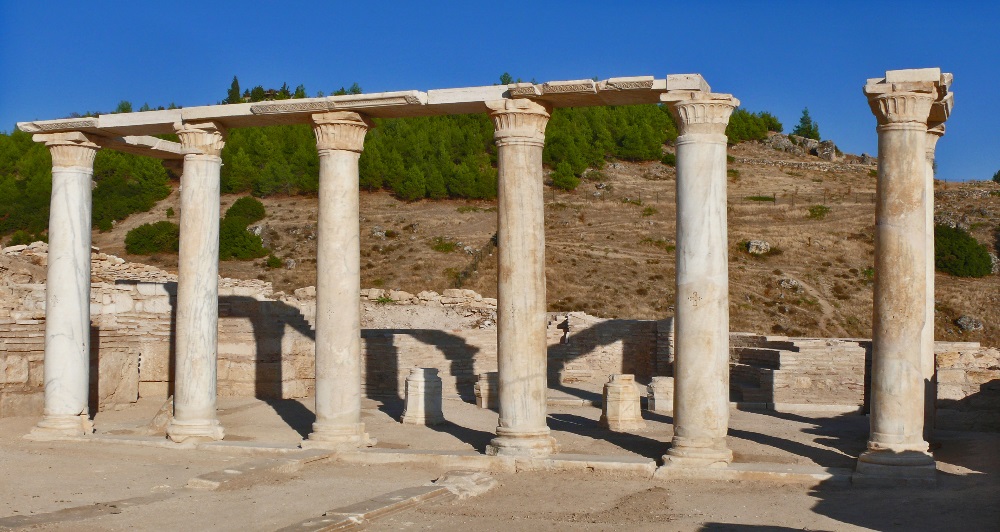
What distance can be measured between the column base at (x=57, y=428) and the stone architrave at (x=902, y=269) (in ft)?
39.5

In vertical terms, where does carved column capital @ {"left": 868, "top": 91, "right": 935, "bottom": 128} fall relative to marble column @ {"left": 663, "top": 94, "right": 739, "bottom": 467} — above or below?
above

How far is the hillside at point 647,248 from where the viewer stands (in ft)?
160

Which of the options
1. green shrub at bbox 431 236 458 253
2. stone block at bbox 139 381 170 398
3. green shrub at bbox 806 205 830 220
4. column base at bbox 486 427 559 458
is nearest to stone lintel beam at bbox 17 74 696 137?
column base at bbox 486 427 559 458

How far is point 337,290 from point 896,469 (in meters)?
8.01

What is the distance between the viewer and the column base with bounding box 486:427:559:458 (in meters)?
14.0

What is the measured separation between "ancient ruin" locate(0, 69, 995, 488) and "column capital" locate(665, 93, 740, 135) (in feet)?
0.08

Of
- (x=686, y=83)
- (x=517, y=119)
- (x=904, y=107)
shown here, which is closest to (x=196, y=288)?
(x=517, y=119)

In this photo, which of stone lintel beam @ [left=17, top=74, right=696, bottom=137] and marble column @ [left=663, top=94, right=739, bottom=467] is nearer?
marble column @ [left=663, top=94, right=739, bottom=467]

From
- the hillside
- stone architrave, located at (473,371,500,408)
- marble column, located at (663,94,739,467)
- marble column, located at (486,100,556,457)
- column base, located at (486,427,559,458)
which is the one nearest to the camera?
marble column, located at (663,94,739,467)

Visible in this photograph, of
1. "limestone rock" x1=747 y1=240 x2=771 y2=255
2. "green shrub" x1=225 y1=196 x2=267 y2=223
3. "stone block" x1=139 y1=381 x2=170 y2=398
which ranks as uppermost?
"green shrub" x1=225 y1=196 x2=267 y2=223

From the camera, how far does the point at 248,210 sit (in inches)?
2415

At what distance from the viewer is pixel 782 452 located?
14.8m

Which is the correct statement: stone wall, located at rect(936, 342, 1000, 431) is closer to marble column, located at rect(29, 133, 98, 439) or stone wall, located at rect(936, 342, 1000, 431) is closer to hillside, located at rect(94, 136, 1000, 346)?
marble column, located at rect(29, 133, 98, 439)

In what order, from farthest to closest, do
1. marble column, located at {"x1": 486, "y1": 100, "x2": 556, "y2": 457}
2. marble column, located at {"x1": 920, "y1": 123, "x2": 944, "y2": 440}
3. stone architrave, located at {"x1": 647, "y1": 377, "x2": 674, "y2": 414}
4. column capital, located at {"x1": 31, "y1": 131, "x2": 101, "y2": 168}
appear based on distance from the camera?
stone architrave, located at {"x1": 647, "y1": 377, "x2": 674, "y2": 414}
column capital, located at {"x1": 31, "y1": 131, "x2": 101, "y2": 168}
marble column, located at {"x1": 920, "y1": 123, "x2": 944, "y2": 440}
marble column, located at {"x1": 486, "y1": 100, "x2": 556, "y2": 457}
